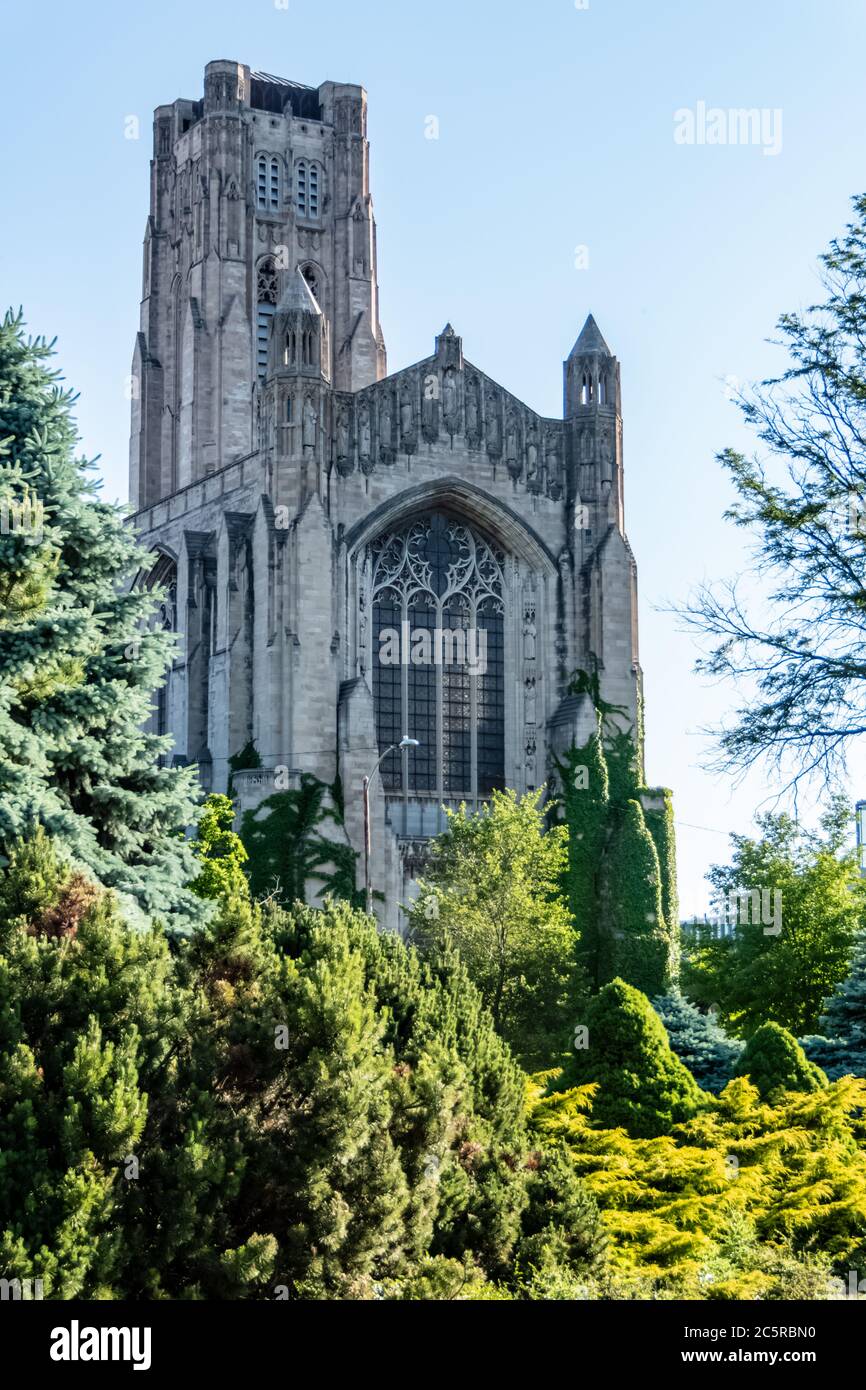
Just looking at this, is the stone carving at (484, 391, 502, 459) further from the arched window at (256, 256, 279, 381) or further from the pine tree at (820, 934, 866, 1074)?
the pine tree at (820, 934, 866, 1074)

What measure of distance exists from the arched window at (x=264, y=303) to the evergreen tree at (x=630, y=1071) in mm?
46049

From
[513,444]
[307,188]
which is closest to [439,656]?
[513,444]

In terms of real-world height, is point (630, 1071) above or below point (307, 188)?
below

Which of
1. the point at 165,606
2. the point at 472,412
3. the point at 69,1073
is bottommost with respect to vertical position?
the point at 69,1073

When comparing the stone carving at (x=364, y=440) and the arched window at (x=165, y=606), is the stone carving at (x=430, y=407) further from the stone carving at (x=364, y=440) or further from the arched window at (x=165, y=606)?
the arched window at (x=165, y=606)

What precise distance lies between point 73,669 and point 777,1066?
1390 centimetres

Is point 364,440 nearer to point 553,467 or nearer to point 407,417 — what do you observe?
point 407,417

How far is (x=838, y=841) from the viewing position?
181 ft

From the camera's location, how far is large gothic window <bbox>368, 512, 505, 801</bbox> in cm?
5231

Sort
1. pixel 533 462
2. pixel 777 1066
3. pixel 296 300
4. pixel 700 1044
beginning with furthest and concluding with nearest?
pixel 533 462, pixel 296 300, pixel 700 1044, pixel 777 1066

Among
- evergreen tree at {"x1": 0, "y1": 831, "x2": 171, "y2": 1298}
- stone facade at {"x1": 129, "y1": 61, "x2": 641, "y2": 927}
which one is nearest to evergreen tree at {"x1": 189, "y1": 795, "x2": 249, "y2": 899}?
stone facade at {"x1": 129, "y1": 61, "x2": 641, "y2": 927}

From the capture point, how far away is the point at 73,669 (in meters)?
23.2

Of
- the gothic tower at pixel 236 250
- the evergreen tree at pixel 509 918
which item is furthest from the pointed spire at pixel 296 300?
the gothic tower at pixel 236 250

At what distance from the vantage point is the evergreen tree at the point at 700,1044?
112 ft
